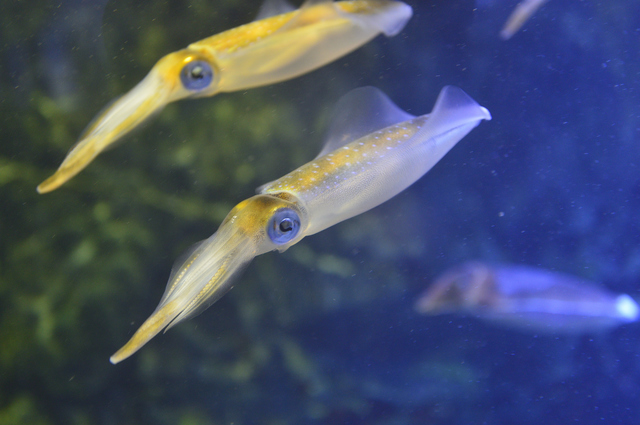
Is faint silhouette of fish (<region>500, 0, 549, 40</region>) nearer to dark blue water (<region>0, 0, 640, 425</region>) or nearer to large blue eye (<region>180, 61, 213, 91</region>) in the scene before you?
dark blue water (<region>0, 0, 640, 425</region>)

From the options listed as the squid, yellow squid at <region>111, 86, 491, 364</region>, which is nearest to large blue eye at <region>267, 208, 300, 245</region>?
yellow squid at <region>111, 86, 491, 364</region>

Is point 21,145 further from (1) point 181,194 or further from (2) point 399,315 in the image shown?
(2) point 399,315

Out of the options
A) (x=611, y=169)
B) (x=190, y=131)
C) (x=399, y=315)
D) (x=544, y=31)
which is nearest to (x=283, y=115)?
(x=190, y=131)

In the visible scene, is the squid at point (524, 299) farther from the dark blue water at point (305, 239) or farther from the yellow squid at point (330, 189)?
the yellow squid at point (330, 189)

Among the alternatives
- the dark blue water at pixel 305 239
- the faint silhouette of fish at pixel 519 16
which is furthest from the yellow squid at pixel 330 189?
the faint silhouette of fish at pixel 519 16

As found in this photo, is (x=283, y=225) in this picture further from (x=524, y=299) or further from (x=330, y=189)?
(x=524, y=299)
